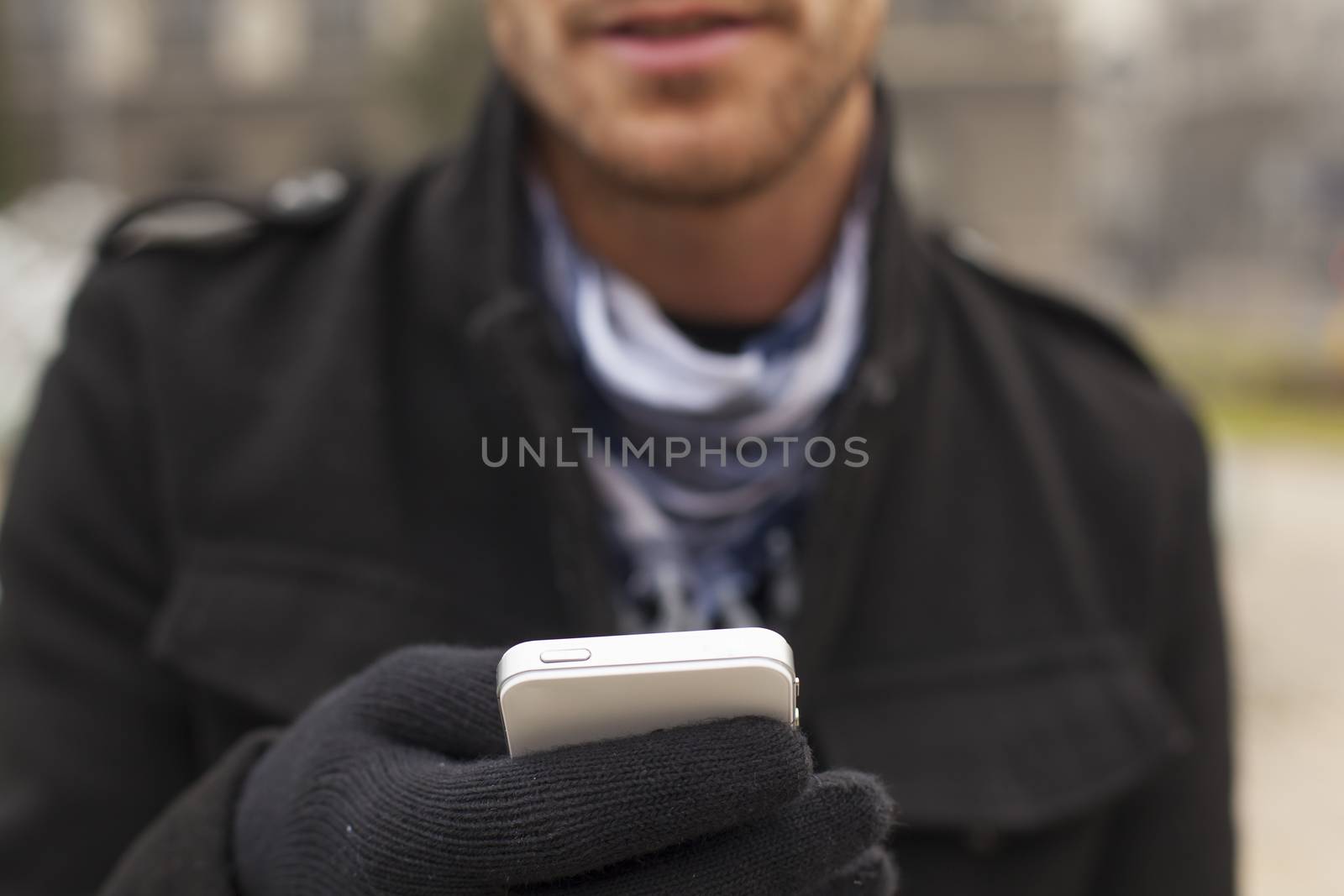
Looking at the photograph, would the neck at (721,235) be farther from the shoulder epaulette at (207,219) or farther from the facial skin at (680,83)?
the shoulder epaulette at (207,219)

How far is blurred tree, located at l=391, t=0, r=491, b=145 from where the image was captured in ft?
72.3

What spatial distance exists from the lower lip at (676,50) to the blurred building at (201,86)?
2945 centimetres

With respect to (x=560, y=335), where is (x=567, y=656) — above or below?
above

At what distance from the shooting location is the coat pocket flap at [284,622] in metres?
1.49

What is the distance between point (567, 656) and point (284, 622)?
663 mm

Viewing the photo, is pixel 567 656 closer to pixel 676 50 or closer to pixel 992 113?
pixel 676 50

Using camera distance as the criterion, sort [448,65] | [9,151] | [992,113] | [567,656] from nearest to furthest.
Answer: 1. [567,656]
2. [448,65]
3. [9,151]
4. [992,113]

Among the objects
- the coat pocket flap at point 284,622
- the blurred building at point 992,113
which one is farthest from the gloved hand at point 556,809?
the blurred building at point 992,113

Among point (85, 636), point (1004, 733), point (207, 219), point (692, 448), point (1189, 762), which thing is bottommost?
point (1189, 762)

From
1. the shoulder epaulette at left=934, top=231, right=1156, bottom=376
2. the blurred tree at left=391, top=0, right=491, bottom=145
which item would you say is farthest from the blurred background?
the shoulder epaulette at left=934, top=231, right=1156, bottom=376

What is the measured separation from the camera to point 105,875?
1.49 m

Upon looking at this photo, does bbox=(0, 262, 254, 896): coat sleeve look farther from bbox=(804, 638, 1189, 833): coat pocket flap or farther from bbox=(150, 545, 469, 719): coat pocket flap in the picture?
bbox=(804, 638, 1189, 833): coat pocket flap

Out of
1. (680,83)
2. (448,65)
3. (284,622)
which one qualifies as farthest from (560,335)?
(448,65)

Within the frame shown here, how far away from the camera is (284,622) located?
1521 millimetres
